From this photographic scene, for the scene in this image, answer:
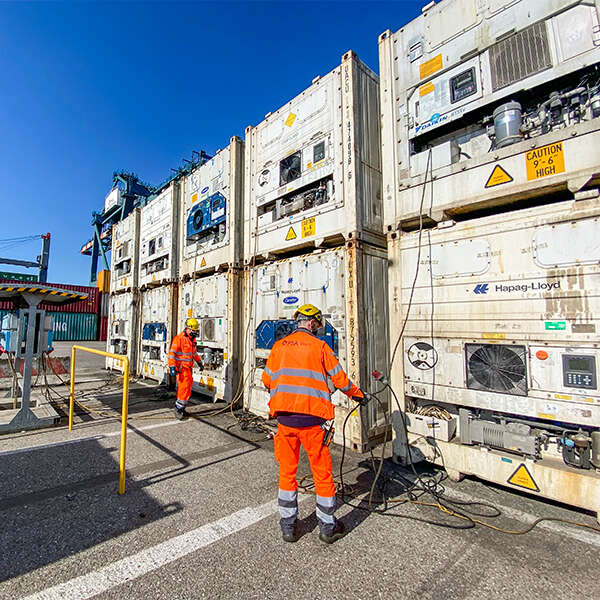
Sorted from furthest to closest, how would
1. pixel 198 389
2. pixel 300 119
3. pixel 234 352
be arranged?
pixel 198 389
pixel 234 352
pixel 300 119

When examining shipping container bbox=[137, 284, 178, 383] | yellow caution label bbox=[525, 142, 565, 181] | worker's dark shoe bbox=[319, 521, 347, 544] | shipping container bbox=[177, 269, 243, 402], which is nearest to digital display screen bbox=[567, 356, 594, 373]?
yellow caution label bbox=[525, 142, 565, 181]

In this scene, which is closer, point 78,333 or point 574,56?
point 574,56

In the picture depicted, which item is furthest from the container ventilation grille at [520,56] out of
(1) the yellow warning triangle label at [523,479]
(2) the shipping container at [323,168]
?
(1) the yellow warning triangle label at [523,479]

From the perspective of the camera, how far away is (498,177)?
3488mm

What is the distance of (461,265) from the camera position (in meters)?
3.65

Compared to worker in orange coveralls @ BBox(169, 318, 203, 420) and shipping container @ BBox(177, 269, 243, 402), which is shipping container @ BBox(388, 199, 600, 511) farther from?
worker in orange coveralls @ BBox(169, 318, 203, 420)

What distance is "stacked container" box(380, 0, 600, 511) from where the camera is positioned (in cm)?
296

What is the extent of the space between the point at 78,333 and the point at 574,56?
29.9 meters

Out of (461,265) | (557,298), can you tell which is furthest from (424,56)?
(557,298)

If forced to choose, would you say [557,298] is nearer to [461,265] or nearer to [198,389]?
[461,265]

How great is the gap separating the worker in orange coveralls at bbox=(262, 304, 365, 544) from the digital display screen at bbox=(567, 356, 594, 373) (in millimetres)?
1815

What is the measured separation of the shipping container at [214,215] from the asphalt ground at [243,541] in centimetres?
439

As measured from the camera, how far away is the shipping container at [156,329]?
8.79 metres

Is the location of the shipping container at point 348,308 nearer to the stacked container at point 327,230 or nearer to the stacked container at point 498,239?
the stacked container at point 327,230
